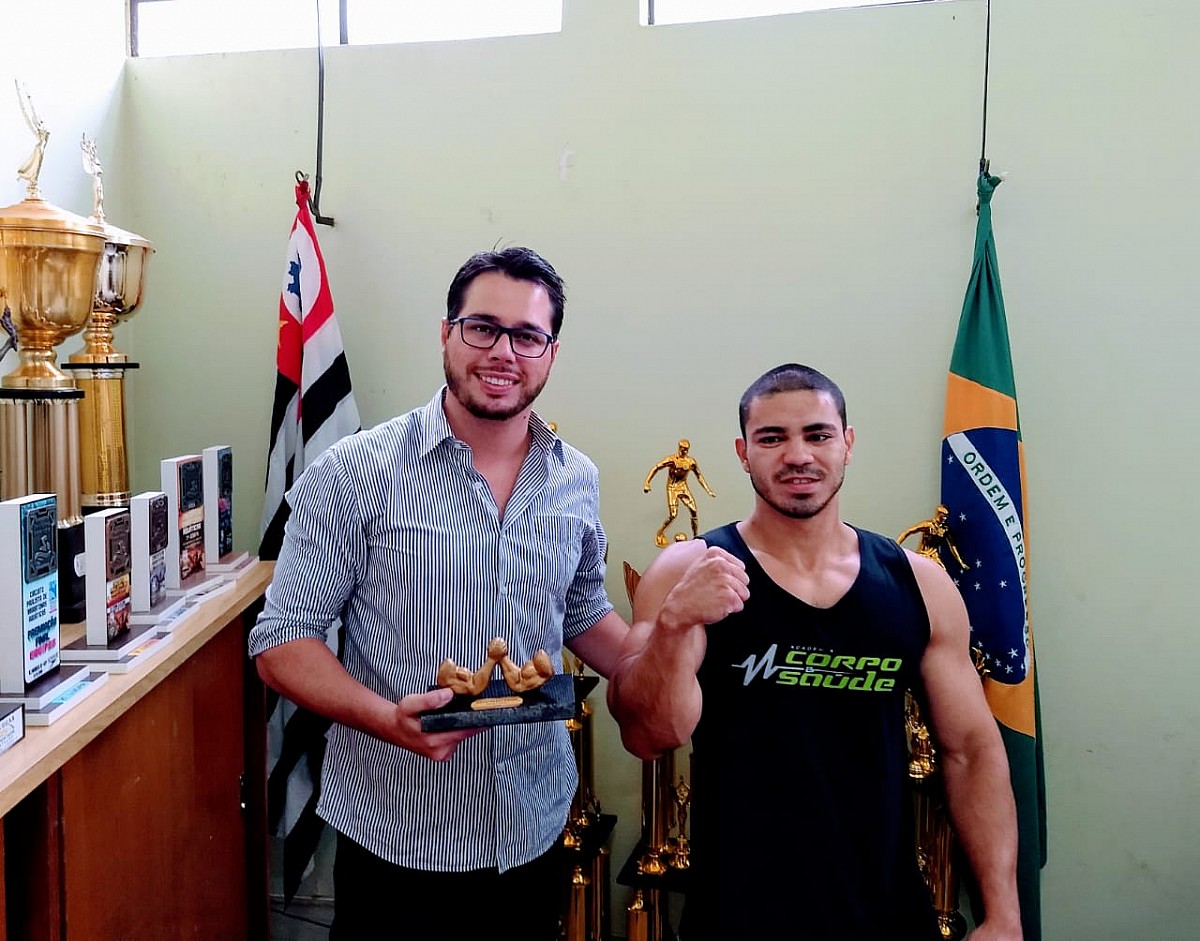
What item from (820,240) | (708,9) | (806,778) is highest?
(708,9)

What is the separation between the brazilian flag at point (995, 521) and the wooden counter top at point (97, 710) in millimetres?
1537

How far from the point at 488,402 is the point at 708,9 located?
4.75 ft

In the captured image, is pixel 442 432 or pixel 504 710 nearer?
pixel 504 710

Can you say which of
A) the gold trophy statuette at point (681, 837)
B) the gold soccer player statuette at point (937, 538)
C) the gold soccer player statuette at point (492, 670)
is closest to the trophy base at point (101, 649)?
the gold soccer player statuette at point (492, 670)

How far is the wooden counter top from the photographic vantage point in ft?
3.88

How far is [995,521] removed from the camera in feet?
6.84

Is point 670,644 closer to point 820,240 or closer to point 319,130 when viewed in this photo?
point 820,240

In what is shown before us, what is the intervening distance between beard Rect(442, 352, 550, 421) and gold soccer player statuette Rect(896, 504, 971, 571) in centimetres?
97

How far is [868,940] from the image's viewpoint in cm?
146

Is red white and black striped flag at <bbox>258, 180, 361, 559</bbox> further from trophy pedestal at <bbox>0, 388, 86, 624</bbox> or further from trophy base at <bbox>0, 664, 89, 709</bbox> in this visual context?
trophy base at <bbox>0, 664, 89, 709</bbox>

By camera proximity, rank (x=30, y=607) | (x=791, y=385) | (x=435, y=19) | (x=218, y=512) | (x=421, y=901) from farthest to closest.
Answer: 1. (x=435, y=19)
2. (x=218, y=512)
3. (x=791, y=385)
4. (x=421, y=901)
5. (x=30, y=607)

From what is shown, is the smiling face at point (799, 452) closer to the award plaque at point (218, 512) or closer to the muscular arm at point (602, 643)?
the muscular arm at point (602, 643)

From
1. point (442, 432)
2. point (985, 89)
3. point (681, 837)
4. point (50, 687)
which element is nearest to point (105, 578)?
point (50, 687)

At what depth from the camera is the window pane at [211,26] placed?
8.41 feet
